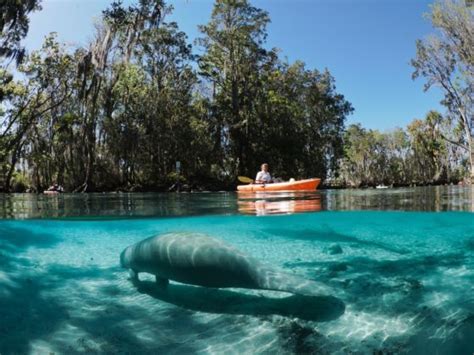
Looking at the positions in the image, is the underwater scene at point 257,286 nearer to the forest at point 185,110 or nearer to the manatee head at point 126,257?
the manatee head at point 126,257

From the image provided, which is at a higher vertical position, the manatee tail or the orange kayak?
the orange kayak

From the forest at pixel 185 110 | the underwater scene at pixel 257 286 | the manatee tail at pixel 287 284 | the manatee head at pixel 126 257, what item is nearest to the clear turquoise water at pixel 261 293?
the underwater scene at pixel 257 286

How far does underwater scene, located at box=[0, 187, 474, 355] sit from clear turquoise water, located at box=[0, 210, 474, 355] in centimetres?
3

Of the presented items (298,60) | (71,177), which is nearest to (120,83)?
(71,177)

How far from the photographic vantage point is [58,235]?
35.1 ft

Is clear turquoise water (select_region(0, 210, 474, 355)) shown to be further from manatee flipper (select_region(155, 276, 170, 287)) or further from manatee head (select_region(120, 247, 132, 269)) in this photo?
manatee head (select_region(120, 247, 132, 269))

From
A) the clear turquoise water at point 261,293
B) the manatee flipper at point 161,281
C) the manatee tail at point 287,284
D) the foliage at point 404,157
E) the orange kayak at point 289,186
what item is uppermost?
the foliage at point 404,157

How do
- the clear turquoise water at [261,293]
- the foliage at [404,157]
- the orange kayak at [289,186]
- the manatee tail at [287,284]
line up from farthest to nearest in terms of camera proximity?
the foliage at [404,157] < the orange kayak at [289,186] < the manatee tail at [287,284] < the clear turquoise water at [261,293]

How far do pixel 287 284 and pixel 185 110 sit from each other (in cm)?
Result: 3113

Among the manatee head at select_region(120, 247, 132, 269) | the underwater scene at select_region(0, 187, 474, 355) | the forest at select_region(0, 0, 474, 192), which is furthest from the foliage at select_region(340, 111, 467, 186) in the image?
the manatee head at select_region(120, 247, 132, 269)

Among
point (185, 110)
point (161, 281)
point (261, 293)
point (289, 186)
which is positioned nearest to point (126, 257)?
point (161, 281)

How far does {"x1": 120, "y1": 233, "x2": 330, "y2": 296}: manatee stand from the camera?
5023 millimetres

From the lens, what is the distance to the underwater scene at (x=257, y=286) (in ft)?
15.6

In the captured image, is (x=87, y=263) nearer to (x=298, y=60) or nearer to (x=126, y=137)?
(x=126, y=137)
